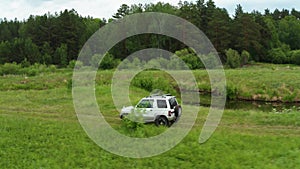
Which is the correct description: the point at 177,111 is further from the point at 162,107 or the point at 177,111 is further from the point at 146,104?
the point at 146,104

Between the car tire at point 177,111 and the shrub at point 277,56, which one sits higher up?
the shrub at point 277,56

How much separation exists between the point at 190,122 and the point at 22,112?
11.2 m

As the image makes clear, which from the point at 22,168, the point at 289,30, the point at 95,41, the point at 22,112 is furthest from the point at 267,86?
the point at 289,30

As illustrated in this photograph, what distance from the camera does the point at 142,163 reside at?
15.3m

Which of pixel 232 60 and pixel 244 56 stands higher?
pixel 244 56

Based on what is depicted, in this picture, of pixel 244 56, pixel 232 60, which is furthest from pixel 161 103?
pixel 244 56

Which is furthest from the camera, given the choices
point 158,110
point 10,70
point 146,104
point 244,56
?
point 244,56

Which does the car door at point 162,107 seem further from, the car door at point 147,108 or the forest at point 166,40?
the forest at point 166,40

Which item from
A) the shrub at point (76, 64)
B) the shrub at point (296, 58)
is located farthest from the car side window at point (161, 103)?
the shrub at point (296, 58)

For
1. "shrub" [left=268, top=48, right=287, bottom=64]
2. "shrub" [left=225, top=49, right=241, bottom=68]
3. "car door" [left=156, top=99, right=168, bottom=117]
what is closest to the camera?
"car door" [left=156, top=99, right=168, bottom=117]

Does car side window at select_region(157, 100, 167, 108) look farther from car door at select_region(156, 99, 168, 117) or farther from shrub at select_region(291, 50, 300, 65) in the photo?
shrub at select_region(291, 50, 300, 65)

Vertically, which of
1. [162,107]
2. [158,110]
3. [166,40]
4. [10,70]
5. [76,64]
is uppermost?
[166,40]

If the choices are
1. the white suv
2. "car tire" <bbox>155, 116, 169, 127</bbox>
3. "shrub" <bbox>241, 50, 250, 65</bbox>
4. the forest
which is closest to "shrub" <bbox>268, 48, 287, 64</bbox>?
the forest

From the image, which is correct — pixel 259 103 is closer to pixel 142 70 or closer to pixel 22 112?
pixel 142 70
